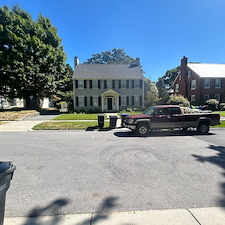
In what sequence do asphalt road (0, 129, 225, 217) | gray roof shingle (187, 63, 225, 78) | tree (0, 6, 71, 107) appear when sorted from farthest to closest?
gray roof shingle (187, 63, 225, 78), tree (0, 6, 71, 107), asphalt road (0, 129, 225, 217)

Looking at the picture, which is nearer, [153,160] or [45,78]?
[153,160]

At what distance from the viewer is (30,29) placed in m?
22.6

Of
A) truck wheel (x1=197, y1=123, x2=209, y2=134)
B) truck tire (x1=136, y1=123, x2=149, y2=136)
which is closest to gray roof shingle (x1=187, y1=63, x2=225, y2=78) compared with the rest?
truck wheel (x1=197, y1=123, x2=209, y2=134)

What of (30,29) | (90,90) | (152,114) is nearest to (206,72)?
(90,90)

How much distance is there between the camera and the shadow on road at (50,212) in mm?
2275

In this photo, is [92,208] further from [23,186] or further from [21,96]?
[21,96]

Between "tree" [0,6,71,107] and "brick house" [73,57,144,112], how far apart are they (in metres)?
4.94

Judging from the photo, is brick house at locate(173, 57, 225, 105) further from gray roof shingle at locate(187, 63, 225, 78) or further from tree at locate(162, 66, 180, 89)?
tree at locate(162, 66, 180, 89)

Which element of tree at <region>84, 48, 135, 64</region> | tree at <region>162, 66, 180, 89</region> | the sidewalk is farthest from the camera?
tree at <region>84, 48, 135, 64</region>

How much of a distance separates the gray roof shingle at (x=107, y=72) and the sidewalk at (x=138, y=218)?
2303 centimetres

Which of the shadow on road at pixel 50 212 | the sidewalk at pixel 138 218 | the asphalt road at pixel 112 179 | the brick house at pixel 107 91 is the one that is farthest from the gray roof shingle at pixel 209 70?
the shadow on road at pixel 50 212

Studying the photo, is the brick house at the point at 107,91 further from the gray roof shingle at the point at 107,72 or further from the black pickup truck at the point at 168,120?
the black pickup truck at the point at 168,120

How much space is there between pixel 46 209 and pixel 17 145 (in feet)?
16.9

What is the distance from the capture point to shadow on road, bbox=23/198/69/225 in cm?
228
